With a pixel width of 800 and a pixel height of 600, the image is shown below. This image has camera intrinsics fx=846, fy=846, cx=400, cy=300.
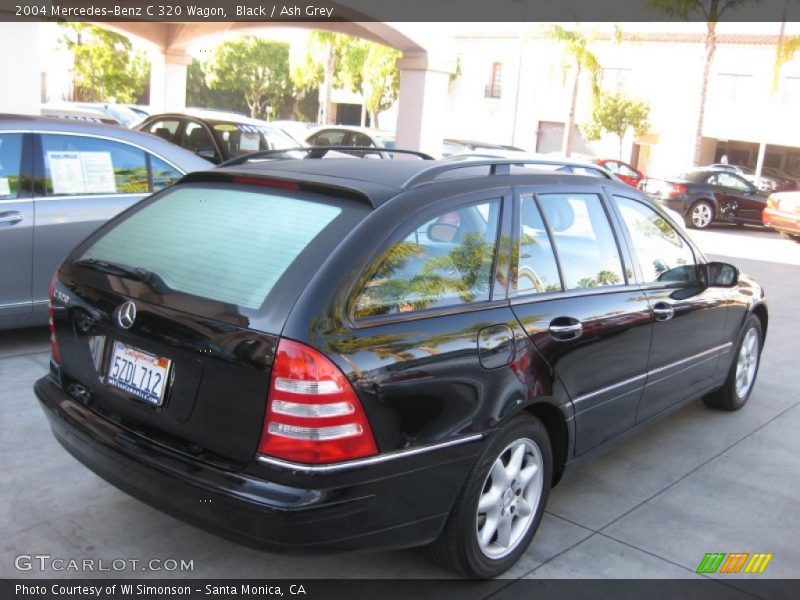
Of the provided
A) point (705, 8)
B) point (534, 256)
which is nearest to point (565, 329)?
→ point (534, 256)

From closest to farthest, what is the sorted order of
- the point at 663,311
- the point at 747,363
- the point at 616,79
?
the point at 663,311
the point at 747,363
the point at 616,79

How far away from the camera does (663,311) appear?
4.34 metres

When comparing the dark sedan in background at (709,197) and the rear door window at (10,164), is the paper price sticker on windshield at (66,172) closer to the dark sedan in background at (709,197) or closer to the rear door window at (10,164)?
the rear door window at (10,164)

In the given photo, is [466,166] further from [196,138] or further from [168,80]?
[168,80]

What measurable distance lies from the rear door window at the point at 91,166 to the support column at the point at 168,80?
46.5 ft

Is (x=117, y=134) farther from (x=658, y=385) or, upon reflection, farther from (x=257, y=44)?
(x=257, y=44)

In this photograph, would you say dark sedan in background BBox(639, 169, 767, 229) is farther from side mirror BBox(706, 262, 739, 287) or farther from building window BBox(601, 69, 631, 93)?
building window BBox(601, 69, 631, 93)

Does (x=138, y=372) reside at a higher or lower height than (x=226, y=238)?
lower

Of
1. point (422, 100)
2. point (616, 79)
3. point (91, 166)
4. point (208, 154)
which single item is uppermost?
point (616, 79)

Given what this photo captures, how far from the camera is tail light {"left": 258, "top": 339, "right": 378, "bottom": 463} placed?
2.70m

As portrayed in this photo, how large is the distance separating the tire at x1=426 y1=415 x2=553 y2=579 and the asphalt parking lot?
164 millimetres

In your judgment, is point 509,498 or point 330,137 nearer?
point 509,498

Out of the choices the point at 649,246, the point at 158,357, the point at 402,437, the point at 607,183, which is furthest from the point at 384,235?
the point at 649,246

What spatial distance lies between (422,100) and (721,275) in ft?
33.6
